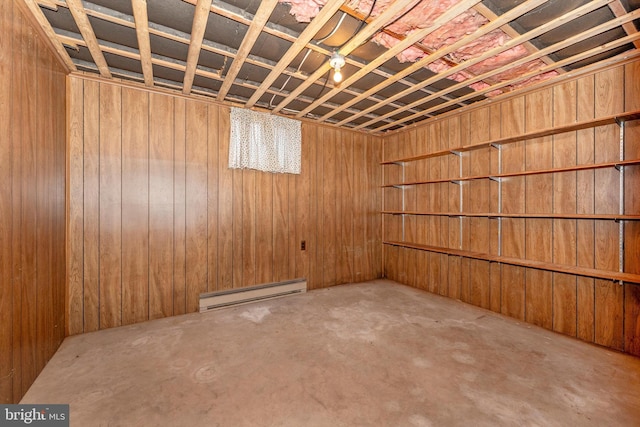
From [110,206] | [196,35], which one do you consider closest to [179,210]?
[110,206]

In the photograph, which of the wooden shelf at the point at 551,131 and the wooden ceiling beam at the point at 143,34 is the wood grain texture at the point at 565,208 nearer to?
the wooden shelf at the point at 551,131

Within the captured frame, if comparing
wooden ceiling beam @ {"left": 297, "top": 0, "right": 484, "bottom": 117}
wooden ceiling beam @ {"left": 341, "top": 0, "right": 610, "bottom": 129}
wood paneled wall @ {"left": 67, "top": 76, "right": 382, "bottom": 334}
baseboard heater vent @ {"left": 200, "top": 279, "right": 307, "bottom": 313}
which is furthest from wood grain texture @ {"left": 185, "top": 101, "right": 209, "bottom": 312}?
wooden ceiling beam @ {"left": 341, "top": 0, "right": 610, "bottom": 129}

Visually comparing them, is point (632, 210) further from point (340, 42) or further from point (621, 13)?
point (340, 42)

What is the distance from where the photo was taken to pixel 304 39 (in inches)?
84.5

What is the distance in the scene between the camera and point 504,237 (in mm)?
3361

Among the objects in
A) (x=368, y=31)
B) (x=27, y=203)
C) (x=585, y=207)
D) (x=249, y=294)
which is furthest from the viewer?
(x=249, y=294)

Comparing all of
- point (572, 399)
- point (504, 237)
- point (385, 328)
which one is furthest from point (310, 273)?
point (572, 399)

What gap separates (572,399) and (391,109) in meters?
3.44

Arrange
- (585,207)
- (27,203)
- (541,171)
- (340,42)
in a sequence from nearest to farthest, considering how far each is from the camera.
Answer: (27,203) < (340,42) < (585,207) < (541,171)

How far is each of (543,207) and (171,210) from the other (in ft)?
14.0

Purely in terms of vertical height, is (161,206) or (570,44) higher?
(570,44)

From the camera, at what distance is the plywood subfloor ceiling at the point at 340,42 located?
1.88 metres

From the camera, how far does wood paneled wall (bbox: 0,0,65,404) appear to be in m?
1.59

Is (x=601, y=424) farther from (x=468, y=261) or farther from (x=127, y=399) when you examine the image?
(x=127, y=399)
